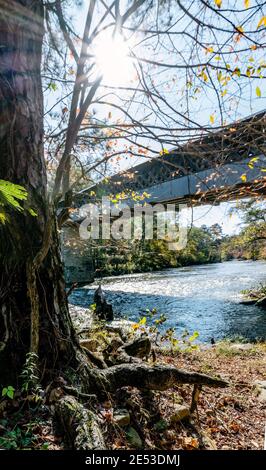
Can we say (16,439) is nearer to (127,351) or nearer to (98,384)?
(98,384)

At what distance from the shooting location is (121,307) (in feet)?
43.8

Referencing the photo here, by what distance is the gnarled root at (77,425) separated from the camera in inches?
66.6

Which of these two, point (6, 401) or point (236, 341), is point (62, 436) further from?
point (236, 341)

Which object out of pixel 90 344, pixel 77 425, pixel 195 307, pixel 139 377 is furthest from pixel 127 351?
pixel 195 307

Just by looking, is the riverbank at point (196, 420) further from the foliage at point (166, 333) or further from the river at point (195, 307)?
the river at point (195, 307)

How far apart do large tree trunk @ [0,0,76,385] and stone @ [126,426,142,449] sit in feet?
2.27

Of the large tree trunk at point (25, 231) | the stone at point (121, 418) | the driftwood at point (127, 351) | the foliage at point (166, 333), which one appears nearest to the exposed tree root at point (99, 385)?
the stone at point (121, 418)

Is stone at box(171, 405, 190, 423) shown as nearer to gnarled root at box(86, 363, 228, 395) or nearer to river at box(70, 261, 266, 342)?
gnarled root at box(86, 363, 228, 395)

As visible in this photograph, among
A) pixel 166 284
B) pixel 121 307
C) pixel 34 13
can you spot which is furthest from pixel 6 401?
pixel 166 284

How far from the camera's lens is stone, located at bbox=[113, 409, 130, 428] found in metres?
2.14

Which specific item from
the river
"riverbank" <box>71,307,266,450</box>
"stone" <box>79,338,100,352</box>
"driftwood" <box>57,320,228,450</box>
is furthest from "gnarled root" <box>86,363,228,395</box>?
the river

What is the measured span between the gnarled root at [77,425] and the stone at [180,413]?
2.91 ft
